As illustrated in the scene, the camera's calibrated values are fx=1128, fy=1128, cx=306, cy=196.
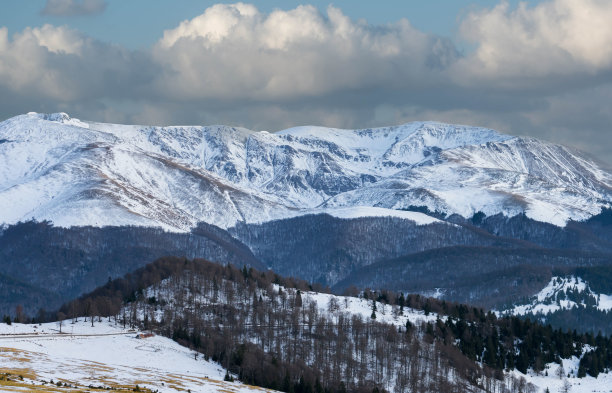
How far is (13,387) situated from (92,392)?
43.0 ft

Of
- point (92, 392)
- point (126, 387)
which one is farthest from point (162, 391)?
point (92, 392)

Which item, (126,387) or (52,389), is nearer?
(52,389)

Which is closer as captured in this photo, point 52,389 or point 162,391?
point 52,389

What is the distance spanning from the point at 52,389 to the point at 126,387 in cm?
2512

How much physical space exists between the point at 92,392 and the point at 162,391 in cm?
2316

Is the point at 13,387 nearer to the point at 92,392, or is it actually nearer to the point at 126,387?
the point at 92,392

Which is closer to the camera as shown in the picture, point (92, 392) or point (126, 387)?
point (92, 392)

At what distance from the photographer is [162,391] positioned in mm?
197250

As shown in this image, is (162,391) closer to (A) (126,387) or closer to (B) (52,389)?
(A) (126,387)

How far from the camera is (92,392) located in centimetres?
17588

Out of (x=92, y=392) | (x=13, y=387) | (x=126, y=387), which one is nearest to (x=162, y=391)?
(x=126, y=387)

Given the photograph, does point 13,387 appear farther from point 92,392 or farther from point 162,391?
point 162,391

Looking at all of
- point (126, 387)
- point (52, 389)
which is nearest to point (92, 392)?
point (52, 389)

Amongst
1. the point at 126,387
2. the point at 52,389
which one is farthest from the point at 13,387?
the point at 126,387
